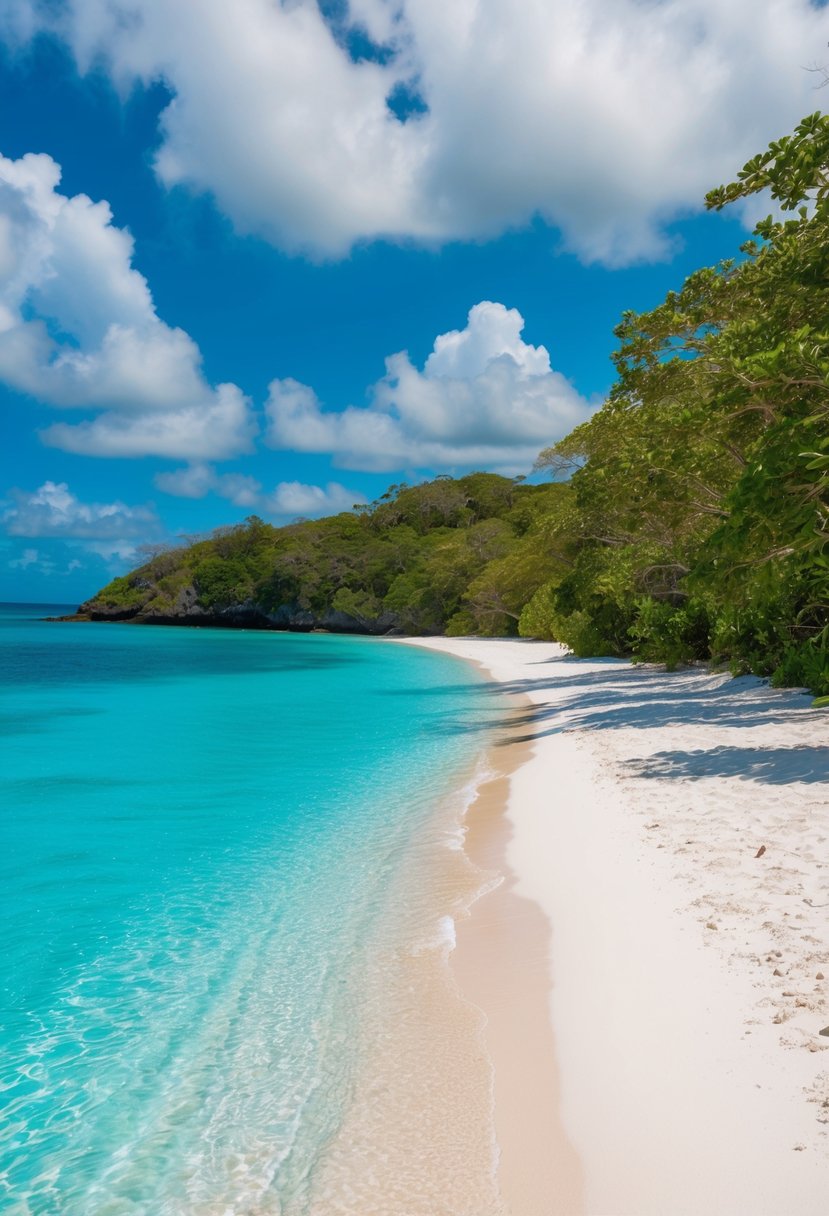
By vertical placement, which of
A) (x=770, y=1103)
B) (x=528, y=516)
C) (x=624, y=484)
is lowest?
(x=770, y=1103)

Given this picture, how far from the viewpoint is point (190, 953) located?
5301 millimetres

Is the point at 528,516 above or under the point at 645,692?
above

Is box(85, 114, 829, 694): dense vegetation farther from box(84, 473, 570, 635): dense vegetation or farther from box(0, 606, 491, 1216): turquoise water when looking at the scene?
A: box(84, 473, 570, 635): dense vegetation

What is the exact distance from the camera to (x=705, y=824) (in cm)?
638

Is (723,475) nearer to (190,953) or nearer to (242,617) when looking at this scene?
(190,953)

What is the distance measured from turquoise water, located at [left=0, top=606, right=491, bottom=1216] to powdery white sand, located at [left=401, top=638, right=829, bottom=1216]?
3.57 ft

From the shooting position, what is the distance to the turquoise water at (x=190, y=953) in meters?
3.21

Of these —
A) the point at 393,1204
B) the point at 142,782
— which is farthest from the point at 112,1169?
the point at 142,782

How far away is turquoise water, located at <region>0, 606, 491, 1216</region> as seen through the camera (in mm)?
3213

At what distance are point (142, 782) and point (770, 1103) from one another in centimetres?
992

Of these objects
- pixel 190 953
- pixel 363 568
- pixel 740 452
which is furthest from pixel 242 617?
pixel 190 953

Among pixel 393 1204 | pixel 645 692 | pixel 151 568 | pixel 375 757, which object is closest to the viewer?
pixel 393 1204

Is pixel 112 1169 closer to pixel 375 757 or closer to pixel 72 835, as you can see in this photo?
pixel 72 835

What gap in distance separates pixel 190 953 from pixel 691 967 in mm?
3244
